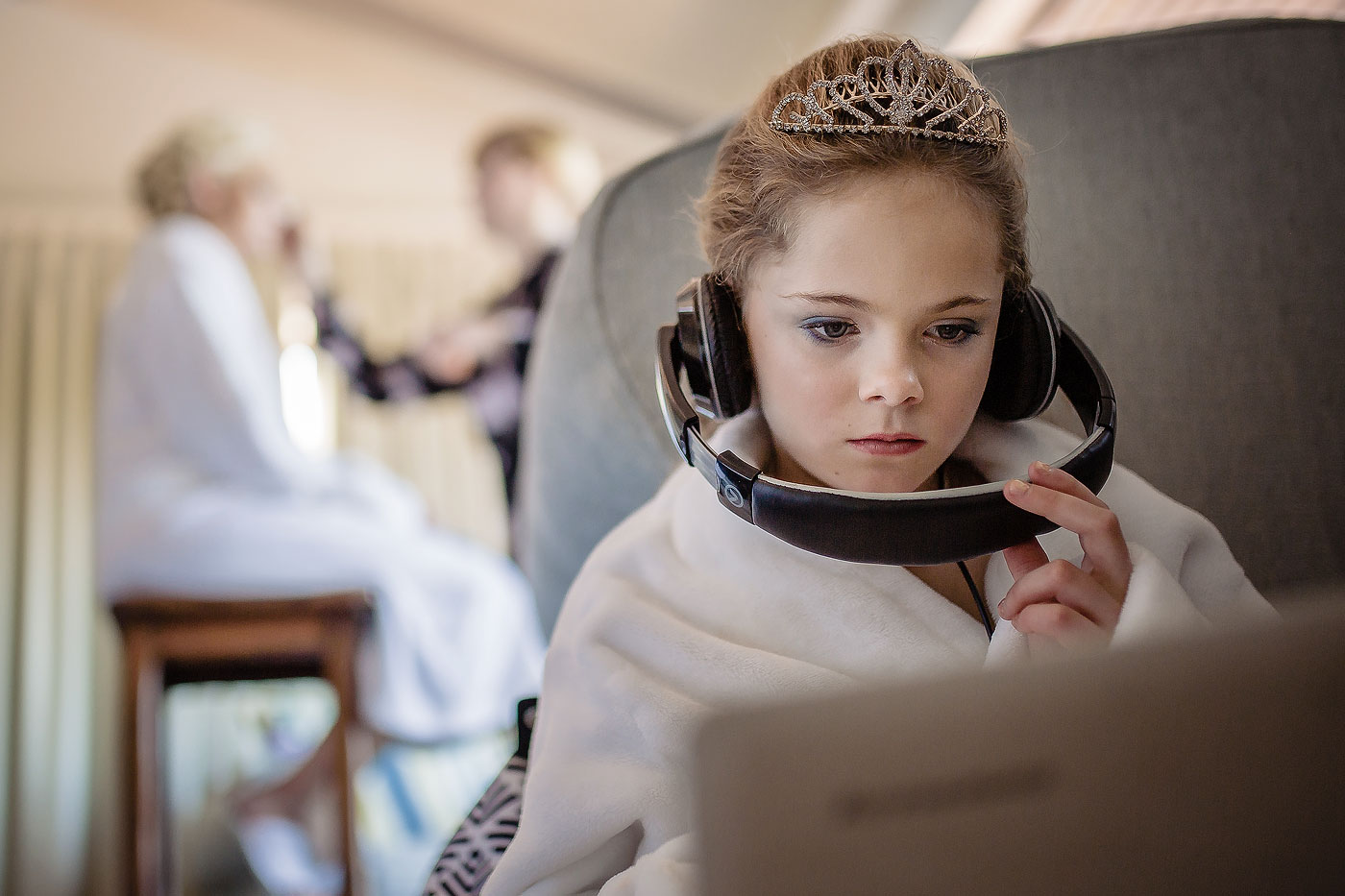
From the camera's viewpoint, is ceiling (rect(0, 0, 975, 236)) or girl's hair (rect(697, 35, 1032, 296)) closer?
girl's hair (rect(697, 35, 1032, 296))

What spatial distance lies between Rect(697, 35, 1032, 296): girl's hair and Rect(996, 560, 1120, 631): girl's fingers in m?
0.16

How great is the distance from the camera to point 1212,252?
0.63 m

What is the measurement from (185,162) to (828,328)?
2.01 meters

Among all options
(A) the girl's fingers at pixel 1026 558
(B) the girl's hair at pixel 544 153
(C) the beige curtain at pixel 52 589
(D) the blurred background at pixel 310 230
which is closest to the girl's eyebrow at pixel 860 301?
(A) the girl's fingers at pixel 1026 558

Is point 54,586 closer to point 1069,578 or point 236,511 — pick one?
point 236,511

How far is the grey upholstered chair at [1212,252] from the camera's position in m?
0.59

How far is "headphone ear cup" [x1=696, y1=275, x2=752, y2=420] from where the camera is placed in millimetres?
545

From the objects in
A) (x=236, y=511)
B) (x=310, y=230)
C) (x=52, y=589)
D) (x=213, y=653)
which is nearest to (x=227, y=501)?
(x=236, y=511)

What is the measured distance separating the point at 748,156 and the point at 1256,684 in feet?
1.31

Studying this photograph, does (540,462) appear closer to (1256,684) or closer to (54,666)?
(1256,684)

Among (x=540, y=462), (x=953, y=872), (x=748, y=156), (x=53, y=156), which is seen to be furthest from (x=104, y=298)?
(x=953, y=872)

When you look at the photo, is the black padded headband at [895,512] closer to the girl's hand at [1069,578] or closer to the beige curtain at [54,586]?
the girl's hand at [1069,578]

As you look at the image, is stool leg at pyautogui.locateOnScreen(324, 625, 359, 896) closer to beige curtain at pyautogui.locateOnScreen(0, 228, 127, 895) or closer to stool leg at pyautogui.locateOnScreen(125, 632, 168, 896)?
stool leg at pyautogui.locateOnScreen(125, 632, 168, 896)

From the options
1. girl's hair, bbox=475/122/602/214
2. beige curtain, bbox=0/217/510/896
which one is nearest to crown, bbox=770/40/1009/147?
girl's hair, bbox=475/122/602/214
